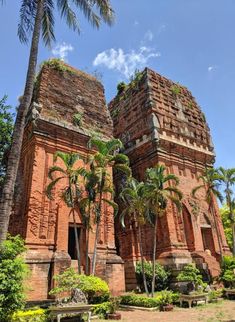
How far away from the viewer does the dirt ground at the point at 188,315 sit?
430 inches

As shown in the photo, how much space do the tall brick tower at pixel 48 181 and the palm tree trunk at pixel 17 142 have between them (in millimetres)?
4691

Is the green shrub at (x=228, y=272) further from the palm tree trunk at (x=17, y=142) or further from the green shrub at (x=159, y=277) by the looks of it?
the palm tree trunk at (x=17, y=142)

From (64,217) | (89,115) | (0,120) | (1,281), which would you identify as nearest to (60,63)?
(89,115)

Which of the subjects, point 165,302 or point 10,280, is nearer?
point 10,280

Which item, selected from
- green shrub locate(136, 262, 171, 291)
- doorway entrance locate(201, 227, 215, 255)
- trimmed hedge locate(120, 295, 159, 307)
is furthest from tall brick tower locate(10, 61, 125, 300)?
doorway entrance locate(201, 227, 215, 255)

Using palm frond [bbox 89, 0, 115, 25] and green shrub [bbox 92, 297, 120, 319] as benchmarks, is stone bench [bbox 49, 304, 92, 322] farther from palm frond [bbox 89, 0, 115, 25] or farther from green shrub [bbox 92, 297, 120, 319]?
palm frond [bbox 89, 0, 115, 25]

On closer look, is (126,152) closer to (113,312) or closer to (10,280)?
(113,312)

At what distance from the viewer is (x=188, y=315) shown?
1198cm

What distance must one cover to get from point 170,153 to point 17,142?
47.2 feet

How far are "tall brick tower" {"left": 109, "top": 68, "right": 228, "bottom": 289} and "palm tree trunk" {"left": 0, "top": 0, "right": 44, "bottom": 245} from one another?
11676mm

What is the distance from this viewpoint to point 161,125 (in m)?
23.1

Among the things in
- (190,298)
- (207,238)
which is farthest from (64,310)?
(207,238)

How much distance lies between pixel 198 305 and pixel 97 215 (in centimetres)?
699

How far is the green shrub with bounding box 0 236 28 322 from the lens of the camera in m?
8.79
